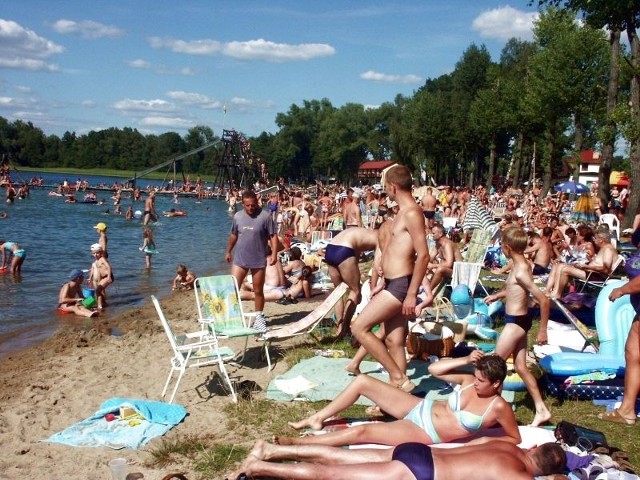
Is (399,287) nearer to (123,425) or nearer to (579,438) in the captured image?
(579,438)

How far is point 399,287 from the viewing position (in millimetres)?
4805

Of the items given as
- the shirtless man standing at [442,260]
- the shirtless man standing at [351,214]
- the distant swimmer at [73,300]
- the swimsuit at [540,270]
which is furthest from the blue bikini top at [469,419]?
the shirtless man standing at [351,214]

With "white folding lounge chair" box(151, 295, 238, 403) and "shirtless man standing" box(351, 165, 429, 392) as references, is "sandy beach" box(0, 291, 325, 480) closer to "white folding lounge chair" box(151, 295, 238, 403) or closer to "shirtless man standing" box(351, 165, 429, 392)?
"white folding lounge chair" box(151, 295, 238, 403)

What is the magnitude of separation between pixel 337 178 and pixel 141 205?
44135 millimetres

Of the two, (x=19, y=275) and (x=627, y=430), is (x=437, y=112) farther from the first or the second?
(x=627, y=430)

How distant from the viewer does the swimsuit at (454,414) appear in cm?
384

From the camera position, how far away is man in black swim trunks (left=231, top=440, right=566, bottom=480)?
3121 millimetres

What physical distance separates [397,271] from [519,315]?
0.97 metres

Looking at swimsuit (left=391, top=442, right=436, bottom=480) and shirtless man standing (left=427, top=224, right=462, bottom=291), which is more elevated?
shirtless man standing (left=427, top=224, right=462, bottom=291)

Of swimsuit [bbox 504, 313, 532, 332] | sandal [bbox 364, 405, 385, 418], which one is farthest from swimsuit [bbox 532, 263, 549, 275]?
sandal [bbox 364, 405, 385, 418]

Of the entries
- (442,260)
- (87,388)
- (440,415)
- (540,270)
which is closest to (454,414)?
(440,415)

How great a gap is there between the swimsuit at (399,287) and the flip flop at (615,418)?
5.85 ft

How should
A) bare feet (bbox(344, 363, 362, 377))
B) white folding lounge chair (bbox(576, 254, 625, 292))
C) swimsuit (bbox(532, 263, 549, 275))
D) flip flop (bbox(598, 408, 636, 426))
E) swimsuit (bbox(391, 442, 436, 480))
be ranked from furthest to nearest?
swimsuit (bbox(532, 263, 549, 275)) → white folding lounge chair (bbox(576, 254, 625, 292)) → bare feet (bbox(344, 363, 362, 377)) → flip flop (bbox(598, 408, 636, 426)) → swimsuit (bbox(391, 442, 436, 480))

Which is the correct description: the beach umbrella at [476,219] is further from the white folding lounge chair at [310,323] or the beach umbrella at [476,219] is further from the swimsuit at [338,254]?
the white folding lounge chair at [310,323]
